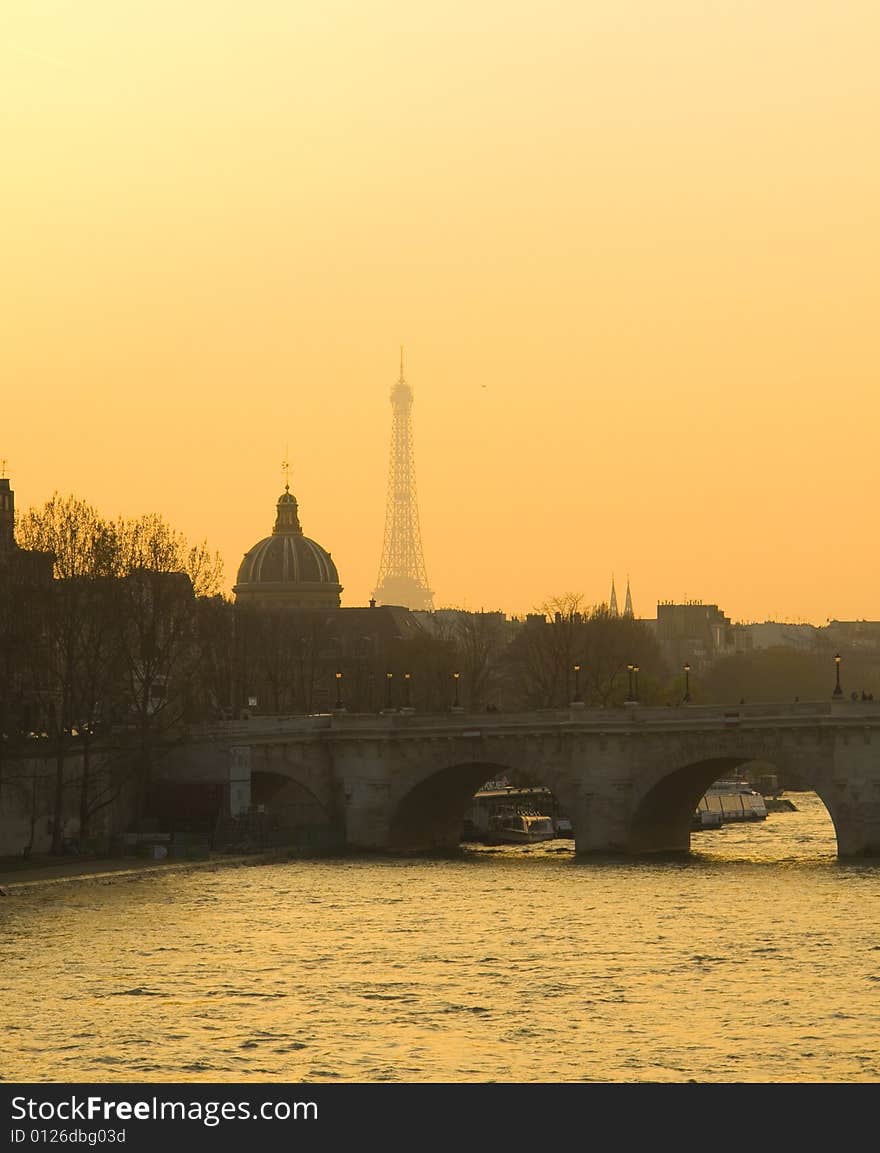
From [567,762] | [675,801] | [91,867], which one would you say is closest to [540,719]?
[567,762]

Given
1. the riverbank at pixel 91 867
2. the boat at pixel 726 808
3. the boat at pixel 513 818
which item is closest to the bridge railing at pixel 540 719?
the riverbank at pixel 91 867

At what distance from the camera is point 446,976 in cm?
6334

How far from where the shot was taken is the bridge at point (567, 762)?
95188mm

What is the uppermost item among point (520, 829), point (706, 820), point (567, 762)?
point (567, 762)

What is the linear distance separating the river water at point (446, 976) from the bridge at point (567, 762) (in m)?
5.05

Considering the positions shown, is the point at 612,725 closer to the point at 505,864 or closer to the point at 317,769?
the point at 505,864

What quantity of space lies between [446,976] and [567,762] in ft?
126

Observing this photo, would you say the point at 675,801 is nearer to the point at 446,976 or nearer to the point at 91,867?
the point at 91,867

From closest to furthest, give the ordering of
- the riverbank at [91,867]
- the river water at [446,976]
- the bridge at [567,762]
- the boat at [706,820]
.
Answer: the river water at [446,976]
the riverbank at [91,867]
the bridge at [567,762]
the boat at [706,820]

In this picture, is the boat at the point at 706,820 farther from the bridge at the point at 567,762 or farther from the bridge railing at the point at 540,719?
the bridge railing at the point at 540,719

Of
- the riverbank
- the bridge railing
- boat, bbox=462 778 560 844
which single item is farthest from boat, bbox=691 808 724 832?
the riverbank

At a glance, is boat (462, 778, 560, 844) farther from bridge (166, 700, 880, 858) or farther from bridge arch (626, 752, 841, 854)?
bridge arch (626, 752, 841, 854)
